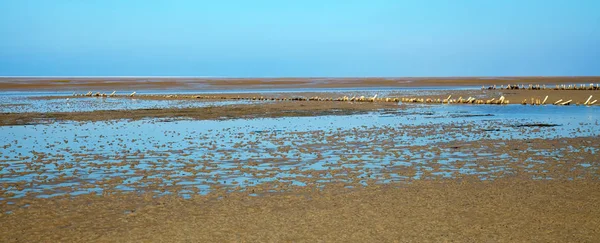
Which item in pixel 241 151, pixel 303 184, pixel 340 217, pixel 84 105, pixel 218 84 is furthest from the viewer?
pixel 218 84

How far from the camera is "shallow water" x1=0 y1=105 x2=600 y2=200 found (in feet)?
44.1

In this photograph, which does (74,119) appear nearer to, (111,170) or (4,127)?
(4,127)

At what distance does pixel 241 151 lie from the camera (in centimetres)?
1812

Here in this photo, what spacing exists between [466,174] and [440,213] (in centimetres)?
394

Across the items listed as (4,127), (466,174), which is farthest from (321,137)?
(4,127)

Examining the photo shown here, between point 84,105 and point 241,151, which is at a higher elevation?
point 241,151

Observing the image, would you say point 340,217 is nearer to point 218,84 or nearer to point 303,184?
point 303,184

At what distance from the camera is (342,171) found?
46.7 feet

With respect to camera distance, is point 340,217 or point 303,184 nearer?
point 340,217

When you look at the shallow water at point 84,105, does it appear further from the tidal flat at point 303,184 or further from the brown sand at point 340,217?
the brown sand at point 340,217

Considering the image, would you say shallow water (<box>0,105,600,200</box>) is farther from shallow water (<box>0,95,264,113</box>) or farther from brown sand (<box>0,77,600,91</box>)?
brown sand (<box>0,77,600,91</box>)

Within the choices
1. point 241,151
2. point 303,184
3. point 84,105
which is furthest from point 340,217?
point 84,105

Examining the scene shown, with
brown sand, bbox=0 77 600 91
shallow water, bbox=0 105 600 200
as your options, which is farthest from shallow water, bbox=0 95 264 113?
brown sand, bbox=0 77 600 91

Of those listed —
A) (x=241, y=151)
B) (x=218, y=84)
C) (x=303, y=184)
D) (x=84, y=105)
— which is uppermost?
(x=303, y=184)
